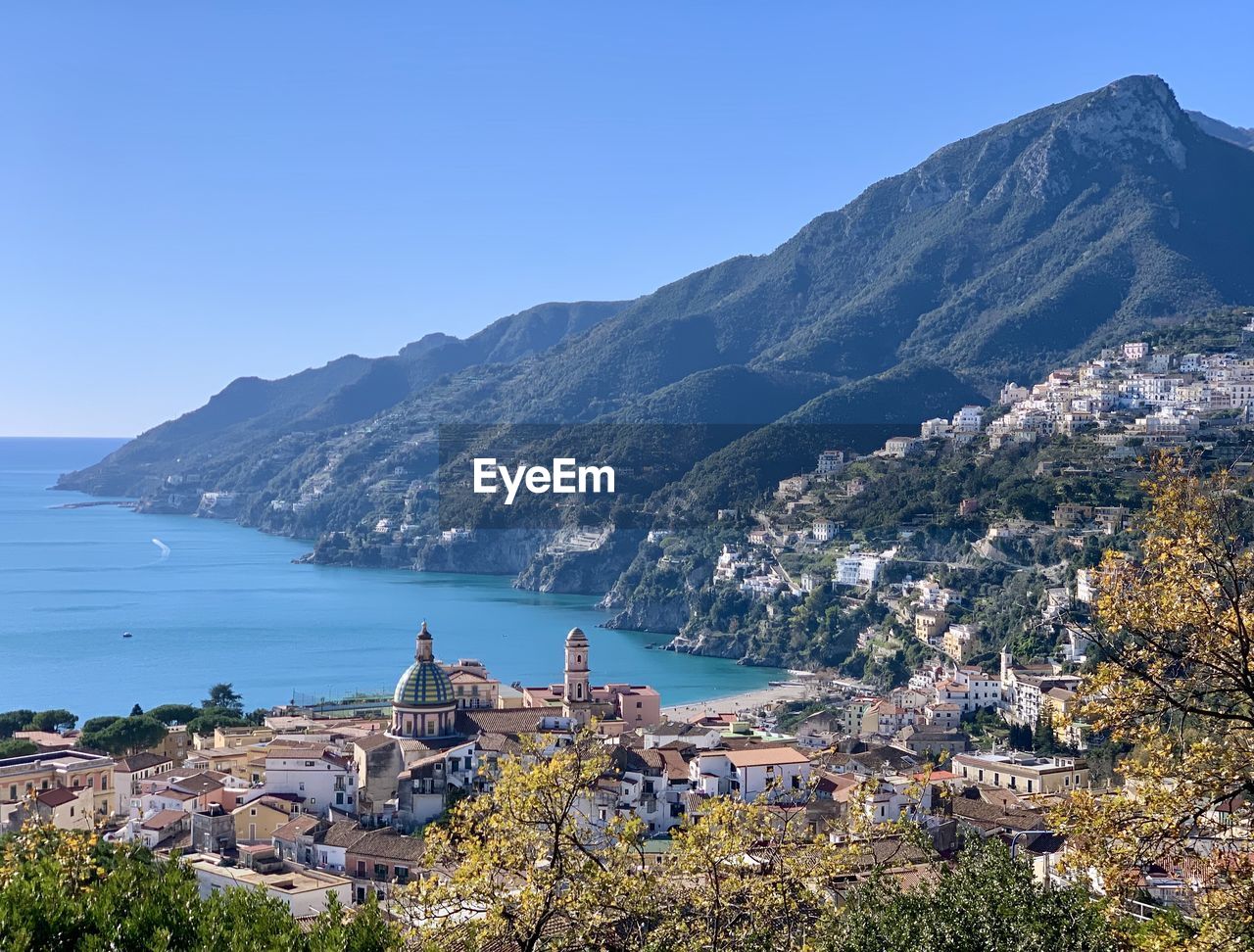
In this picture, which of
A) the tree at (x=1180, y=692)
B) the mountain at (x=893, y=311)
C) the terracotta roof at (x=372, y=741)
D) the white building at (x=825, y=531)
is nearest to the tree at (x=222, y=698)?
the terracotta roof at (x=372, y=741)

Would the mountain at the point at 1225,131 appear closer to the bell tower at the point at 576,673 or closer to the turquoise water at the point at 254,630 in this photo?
the turquoise water at the point at 254,630

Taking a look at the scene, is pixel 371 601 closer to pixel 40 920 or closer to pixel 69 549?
pixel 69 549

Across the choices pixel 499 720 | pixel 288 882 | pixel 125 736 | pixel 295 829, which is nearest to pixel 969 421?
pixel 499 720

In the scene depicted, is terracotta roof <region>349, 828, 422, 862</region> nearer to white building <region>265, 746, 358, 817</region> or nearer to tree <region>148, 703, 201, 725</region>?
white building <region>265, 746, 358, 817</region>

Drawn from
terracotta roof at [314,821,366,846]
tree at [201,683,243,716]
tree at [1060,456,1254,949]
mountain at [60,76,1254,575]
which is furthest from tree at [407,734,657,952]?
mountain at [60,76,1254,575]

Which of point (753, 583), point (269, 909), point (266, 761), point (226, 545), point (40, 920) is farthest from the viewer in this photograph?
point (226, 545)

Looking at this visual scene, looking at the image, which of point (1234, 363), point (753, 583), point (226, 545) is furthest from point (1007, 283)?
point (226, 545)
